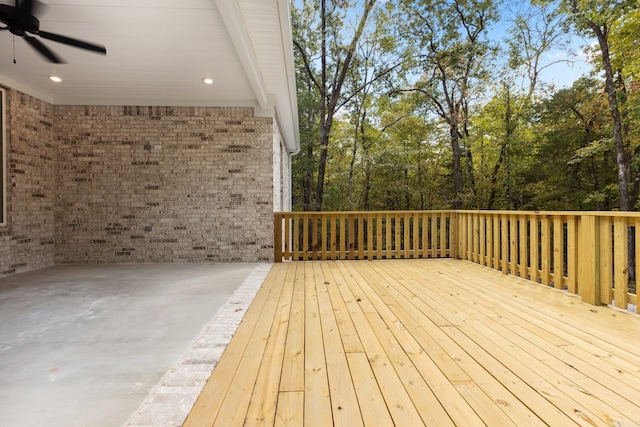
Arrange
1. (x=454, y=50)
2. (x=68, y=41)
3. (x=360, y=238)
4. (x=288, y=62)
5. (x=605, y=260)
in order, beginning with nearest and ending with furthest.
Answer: (x=605, y=260)
(x=68, y=41)
(x=288, y=62)
(x=360, y=238)
(x=454, y=50)

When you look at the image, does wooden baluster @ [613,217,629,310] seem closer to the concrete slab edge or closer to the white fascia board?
the concrete slab edge

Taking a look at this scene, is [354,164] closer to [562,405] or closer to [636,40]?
[636,40]

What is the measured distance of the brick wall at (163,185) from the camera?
545cm

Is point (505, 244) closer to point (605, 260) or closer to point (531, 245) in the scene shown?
point (531, 245)

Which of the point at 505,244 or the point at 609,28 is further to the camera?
the point at 609,28

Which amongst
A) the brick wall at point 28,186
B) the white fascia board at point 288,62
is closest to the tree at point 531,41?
the white fascia board at point 288,62

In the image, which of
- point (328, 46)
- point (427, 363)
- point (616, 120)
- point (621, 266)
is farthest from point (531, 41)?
point (427, 363)

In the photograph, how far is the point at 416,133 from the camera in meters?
11.5

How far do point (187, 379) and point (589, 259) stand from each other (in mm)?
3660

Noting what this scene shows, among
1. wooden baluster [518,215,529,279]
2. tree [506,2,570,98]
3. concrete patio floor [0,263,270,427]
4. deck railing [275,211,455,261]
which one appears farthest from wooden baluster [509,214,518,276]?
tree [506,2,570,98]

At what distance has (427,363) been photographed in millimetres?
1817

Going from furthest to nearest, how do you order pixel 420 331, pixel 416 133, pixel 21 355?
pixel 416 133 < pixel 420 331 < pixel 21 355

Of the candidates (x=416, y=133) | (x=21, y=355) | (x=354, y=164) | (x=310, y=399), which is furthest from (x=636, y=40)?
(x=21, y=355)

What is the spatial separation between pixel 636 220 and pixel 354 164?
860cm
